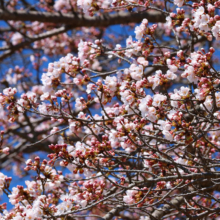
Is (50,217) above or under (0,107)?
under

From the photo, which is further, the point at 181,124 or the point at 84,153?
the point at 84,153

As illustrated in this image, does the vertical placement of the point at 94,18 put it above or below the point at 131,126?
above

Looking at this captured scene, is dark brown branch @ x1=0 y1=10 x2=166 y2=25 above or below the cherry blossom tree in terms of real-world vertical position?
above

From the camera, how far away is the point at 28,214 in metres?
2.51

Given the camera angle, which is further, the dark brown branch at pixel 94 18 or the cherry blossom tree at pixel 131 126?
the dark brown branch at pixel 94 18

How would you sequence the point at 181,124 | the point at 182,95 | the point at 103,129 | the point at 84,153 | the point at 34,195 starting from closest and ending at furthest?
the point at 181,124, the point at 182,95, the point at 84,153, the point at 34,195, the point at 103,129

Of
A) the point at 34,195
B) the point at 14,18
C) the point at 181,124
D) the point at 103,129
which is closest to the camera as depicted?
the point at 181,124

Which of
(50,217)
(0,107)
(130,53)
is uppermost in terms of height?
(130,53)

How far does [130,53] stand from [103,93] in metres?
0.57

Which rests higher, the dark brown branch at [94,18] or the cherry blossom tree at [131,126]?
the dark brown branch at [94,18]

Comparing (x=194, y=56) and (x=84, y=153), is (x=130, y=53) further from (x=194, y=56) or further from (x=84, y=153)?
(x=84, y=153)

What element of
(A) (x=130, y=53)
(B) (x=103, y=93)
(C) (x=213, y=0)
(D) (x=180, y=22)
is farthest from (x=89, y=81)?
(C) (x=213, y=0)

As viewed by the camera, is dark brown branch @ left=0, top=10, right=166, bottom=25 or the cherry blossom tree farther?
dark brown branch @ left=0, top=10, right=166, bottom=25

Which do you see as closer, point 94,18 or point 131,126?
point 131,126
